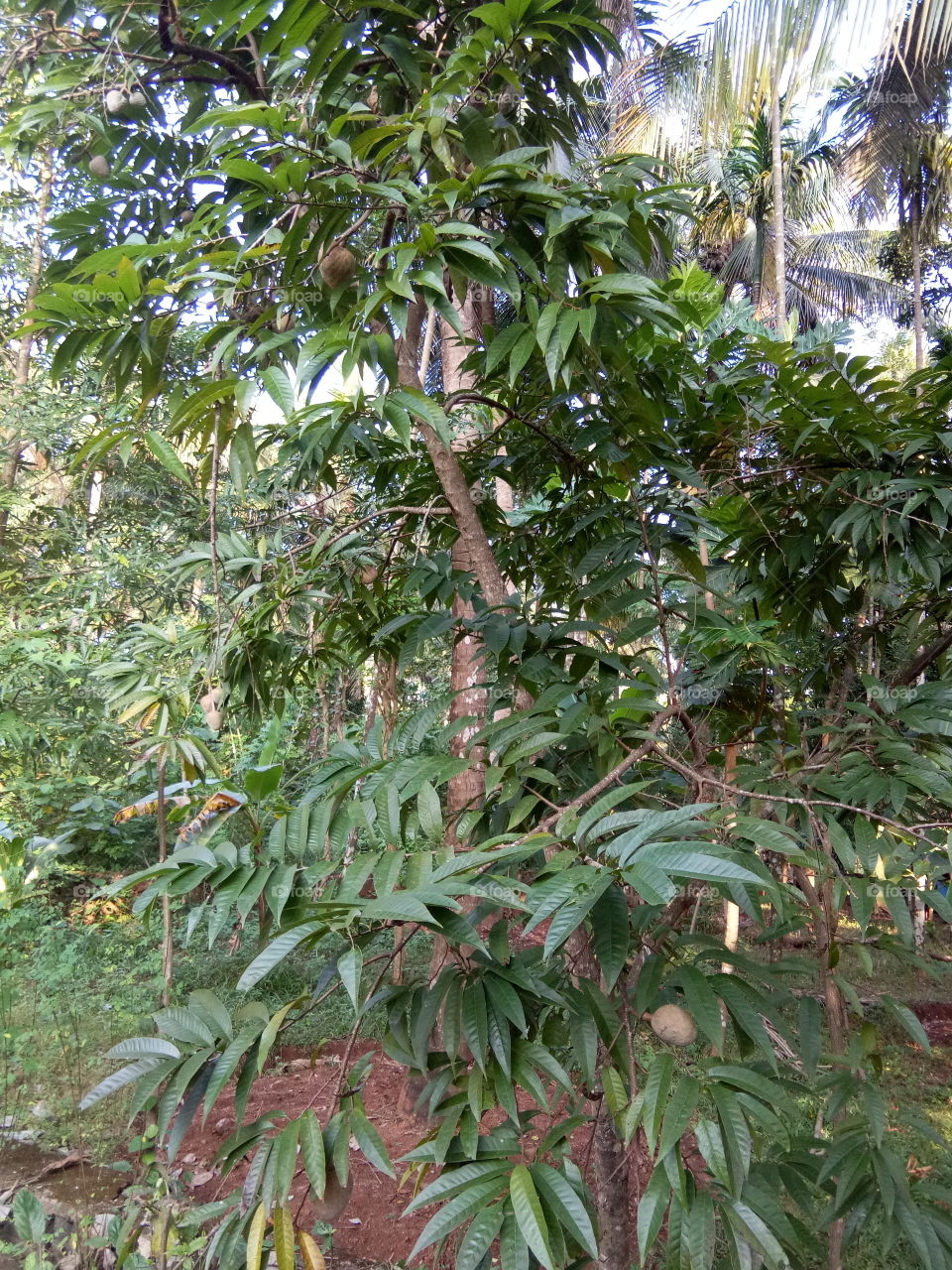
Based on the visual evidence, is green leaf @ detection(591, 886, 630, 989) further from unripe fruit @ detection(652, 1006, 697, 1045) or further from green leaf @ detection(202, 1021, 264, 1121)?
green leaf @ detection(202, 1021, 264, 1121)

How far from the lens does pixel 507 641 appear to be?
1110 mm

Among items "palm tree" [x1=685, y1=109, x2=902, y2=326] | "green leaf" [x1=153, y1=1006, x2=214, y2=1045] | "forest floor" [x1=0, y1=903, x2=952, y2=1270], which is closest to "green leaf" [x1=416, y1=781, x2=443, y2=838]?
"green leaf" [x1=153, y1=1006, x2=214, y2=1045]

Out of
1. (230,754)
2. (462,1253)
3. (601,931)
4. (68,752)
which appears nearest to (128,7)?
(601,931)

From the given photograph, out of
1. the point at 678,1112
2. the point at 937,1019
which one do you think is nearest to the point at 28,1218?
the point at 678,1112

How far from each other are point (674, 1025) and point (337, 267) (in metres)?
0.98

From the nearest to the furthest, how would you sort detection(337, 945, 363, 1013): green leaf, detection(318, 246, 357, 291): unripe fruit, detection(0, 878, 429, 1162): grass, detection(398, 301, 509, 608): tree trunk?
detection(337, 945, 363, 1013): green leaf → detection(318, 246, 357, 291): unripe fruit → detection(398, 301, 509, 608): tree trunk → detection(0, 878, 429, 1162): grass

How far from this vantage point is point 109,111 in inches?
55.9

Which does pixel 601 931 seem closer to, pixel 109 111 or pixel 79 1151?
pixel 109 111

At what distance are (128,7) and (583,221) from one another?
3.06 feet

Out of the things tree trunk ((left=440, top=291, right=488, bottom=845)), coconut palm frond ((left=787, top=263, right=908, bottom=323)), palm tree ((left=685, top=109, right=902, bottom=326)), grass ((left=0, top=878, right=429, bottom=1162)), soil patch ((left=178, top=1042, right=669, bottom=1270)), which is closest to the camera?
tree trunk ((left=440, top=291, right=488, bottom=845))

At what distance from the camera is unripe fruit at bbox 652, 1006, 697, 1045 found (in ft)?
2.90

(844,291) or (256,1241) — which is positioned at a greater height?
(844,291)

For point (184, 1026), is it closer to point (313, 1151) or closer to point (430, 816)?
point (313, 1151)

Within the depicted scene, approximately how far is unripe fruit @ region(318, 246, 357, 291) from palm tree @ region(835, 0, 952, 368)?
5534 mm
